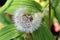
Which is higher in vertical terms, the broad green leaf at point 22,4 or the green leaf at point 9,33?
the broad green leaf at point 22,4

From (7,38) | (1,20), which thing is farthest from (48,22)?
(1,20)

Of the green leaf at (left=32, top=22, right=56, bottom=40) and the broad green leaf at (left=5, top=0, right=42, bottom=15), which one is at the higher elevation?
the broad green leaf at (left=5, top=0, right=42, bottom=15)

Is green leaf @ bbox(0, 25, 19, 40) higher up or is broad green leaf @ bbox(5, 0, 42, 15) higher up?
broad green leaf @ bbox(5, 0, 42, 15)

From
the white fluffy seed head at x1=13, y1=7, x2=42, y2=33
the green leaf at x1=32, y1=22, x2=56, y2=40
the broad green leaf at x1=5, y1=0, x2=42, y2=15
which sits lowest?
the green leaf at x1=32, y1=22, x2=56, y2=40
